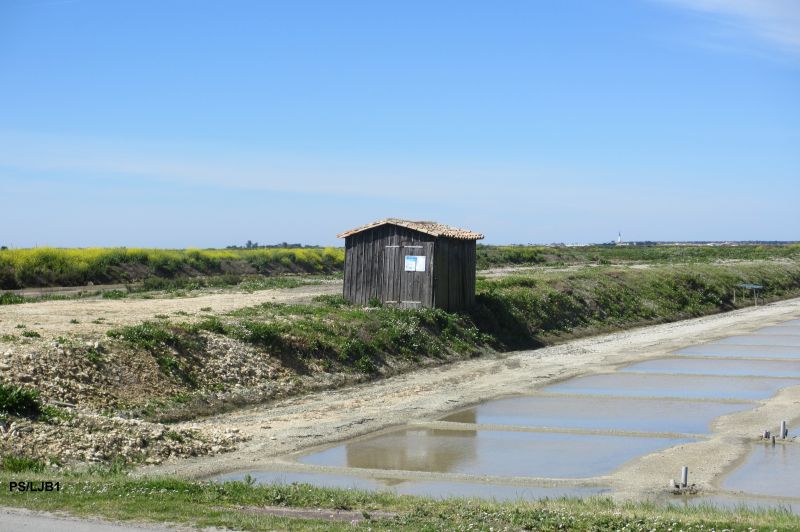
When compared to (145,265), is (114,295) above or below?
below

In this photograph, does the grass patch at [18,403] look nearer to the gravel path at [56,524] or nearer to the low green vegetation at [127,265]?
the gravel path at [56,524]

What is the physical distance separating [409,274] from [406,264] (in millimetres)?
414

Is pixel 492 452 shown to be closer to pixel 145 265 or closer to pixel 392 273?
pixel 392 273

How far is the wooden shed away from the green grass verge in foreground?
21.1m

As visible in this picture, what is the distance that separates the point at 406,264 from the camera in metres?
35.3

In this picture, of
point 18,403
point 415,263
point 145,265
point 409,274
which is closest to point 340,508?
point 18,403

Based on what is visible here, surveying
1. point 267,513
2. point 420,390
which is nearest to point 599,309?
point 420,390

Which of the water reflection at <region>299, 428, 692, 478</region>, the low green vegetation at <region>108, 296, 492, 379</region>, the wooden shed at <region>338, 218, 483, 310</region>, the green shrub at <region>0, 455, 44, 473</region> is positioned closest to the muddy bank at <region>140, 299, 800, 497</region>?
the water reflection at <region>299, 428, 692, 478</region>

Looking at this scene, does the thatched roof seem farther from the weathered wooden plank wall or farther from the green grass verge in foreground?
the green grass verge in foreground

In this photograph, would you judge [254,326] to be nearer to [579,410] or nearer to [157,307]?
[157,307]

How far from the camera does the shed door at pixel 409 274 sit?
34875mm

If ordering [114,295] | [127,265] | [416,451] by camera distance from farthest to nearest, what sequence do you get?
[127,265] < [114,295] < [416,451]

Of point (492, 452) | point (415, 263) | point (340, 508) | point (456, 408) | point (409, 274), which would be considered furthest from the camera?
point (409, 274)

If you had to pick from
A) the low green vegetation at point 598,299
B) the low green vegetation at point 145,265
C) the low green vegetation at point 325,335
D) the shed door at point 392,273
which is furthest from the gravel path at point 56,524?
the low green vegetation at point 598,299
